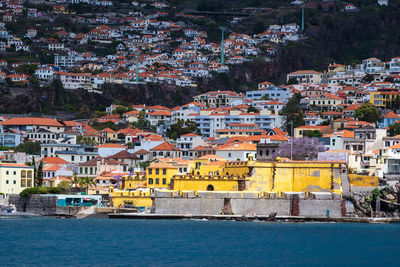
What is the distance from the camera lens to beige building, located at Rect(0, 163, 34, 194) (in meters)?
76.5

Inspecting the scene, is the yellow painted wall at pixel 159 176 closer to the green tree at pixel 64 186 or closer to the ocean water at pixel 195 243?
the ocean water at pixel 195 243

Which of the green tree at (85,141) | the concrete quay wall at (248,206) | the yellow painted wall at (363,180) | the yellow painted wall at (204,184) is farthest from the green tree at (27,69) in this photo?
the yellow painted wall at (363,180)

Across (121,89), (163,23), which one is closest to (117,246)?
Result: (121,89)

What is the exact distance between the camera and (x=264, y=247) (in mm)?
53969

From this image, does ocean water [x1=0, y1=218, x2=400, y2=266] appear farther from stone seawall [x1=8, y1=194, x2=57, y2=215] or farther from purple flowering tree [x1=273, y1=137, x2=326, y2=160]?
purple flowering tree [x1=273, y1=137, x2=326, y2=160]

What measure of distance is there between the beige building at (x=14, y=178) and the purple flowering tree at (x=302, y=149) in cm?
1920

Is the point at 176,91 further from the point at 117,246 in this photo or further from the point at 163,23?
the point at 117,246

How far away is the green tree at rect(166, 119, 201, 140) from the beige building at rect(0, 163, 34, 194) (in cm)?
3246

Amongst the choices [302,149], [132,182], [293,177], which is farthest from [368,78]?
[293,177]

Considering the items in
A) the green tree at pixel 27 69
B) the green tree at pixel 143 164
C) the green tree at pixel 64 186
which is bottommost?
the green tree at pixel 64 186

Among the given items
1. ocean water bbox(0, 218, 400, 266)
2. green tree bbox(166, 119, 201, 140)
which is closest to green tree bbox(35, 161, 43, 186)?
ocean water bbox(0, 218, 400, 266)

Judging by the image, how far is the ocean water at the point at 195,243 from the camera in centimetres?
5009

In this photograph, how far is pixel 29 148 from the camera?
326ft

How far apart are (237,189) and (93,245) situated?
48.8 ft
